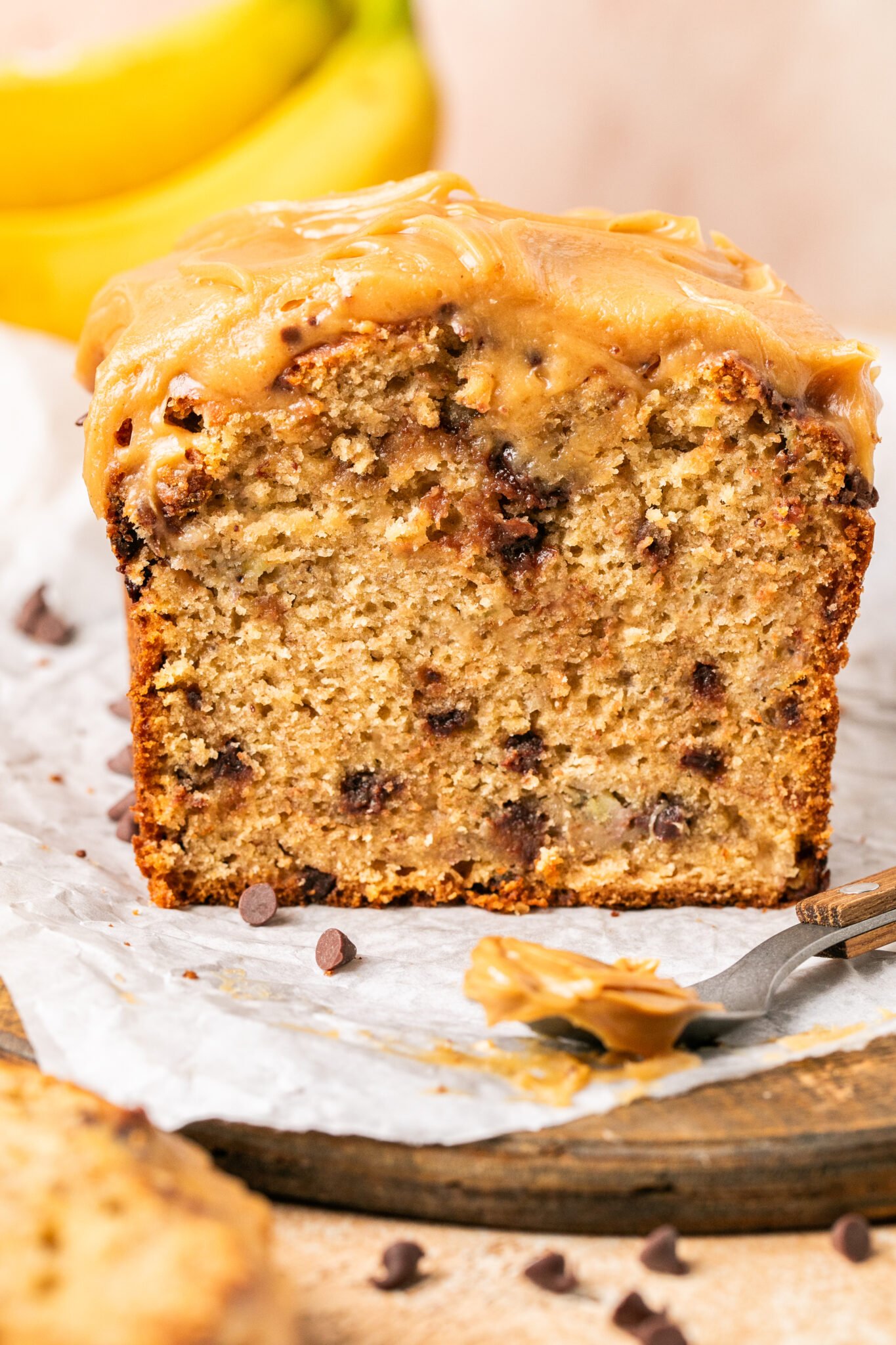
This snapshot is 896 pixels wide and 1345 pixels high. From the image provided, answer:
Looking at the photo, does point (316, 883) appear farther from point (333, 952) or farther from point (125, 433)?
point (125, 433)

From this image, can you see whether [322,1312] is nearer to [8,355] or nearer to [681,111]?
[8,355]

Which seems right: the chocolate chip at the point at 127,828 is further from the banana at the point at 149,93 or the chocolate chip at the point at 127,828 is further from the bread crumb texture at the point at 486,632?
the banana at the point at 149,93

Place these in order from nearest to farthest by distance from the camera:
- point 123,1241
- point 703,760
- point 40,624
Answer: point 123,1241 < point 703,760 < point 40,624

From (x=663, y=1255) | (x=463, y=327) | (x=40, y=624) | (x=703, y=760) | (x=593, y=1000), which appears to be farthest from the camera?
(x=40, y=624)

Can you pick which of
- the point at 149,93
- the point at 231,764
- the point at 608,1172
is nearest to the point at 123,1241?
the point at 608,1172

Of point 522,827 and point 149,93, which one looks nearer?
point 522,827

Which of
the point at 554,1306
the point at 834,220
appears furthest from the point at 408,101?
the point at 554,1306

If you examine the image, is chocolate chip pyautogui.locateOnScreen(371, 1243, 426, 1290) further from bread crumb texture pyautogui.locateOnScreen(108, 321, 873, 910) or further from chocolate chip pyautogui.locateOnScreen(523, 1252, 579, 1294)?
bread crumb texture pyautogui.locateOnScreen(108, 321, 873, 910)
